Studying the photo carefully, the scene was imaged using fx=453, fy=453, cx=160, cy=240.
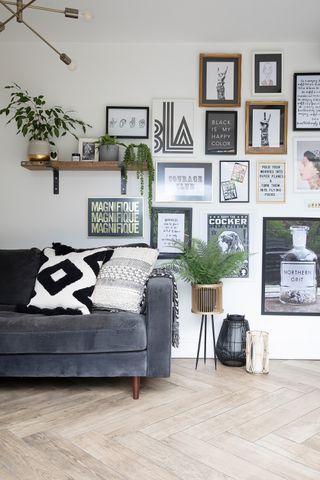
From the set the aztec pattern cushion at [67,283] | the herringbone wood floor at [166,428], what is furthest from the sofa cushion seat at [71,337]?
the herringbone wood floor at [166,428]

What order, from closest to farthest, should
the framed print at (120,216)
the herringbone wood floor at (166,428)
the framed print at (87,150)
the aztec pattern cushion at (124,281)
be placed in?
1. the herringbone wood floor at (166,428)
2. the aztec pattern cushion at (124,281)
3. the framed print at (87,150)
4. the framed print at (120,216)

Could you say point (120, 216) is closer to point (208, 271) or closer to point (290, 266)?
point (208, 271)

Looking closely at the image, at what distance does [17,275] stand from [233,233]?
5.47 feet

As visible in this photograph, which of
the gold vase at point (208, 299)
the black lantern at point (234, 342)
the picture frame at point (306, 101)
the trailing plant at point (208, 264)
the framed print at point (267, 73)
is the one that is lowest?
the black lantern at point (234, 342)

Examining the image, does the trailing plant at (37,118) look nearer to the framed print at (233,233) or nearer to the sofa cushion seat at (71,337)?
the framed print at (233,233)

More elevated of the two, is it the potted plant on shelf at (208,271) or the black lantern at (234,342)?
the potted plant on shelf at (208,271)

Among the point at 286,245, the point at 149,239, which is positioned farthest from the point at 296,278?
the point at 149,239

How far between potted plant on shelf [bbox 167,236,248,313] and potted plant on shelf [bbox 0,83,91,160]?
1.33 meters

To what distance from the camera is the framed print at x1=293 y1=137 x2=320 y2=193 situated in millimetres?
3551

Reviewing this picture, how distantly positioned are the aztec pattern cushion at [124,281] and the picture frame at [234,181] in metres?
0.93

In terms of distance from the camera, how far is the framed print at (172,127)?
3.59 metres

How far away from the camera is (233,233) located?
360 centimetres

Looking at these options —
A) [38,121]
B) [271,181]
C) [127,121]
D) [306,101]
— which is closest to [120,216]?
[127,121]

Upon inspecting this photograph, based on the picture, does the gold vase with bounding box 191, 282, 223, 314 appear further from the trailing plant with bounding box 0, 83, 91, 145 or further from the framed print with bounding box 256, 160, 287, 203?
the trailing plant with bounding box 0, 83, 91, 145
